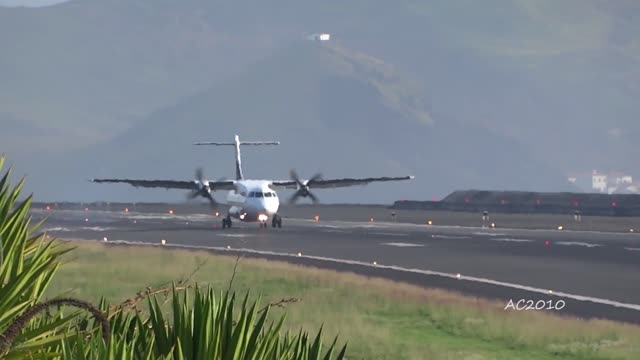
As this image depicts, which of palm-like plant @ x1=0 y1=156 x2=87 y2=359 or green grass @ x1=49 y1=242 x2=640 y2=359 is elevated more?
palm-like plant @ x1=0 y1=156 x2=87 y2=359

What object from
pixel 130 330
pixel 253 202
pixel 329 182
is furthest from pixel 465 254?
pixel 130 330

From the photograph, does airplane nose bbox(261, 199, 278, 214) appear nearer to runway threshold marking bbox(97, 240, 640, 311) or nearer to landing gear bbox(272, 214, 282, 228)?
landing gear bbox(272, 214, 282, 228)

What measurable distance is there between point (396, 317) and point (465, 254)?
952 inches

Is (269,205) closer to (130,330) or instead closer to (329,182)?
(329,182)

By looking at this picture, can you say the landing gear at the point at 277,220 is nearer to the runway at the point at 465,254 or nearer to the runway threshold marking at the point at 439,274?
the runway at the point at 465,254

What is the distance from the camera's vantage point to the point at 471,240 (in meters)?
61.9

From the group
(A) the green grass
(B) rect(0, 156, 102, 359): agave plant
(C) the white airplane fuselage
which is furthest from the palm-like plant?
(C) the white airplane fuselage

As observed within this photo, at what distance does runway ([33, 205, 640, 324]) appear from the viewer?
110ft

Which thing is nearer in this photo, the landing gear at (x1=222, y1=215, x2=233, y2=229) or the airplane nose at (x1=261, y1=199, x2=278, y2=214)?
the airplane nose at (x1=261, y1=199, x2=278, y2=214)

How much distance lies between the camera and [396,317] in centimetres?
2692

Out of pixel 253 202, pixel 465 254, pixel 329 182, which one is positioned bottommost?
pixel 465 254

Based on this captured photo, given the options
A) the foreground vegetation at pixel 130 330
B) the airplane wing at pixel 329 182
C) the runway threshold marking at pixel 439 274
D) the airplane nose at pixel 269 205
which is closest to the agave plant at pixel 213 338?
the foreground vegetation at pixel 130 330

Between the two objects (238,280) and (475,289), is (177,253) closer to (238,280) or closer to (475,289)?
(238,280)

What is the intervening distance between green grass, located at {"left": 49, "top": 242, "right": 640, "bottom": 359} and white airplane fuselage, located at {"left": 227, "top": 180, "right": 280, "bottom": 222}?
95.7 ft
